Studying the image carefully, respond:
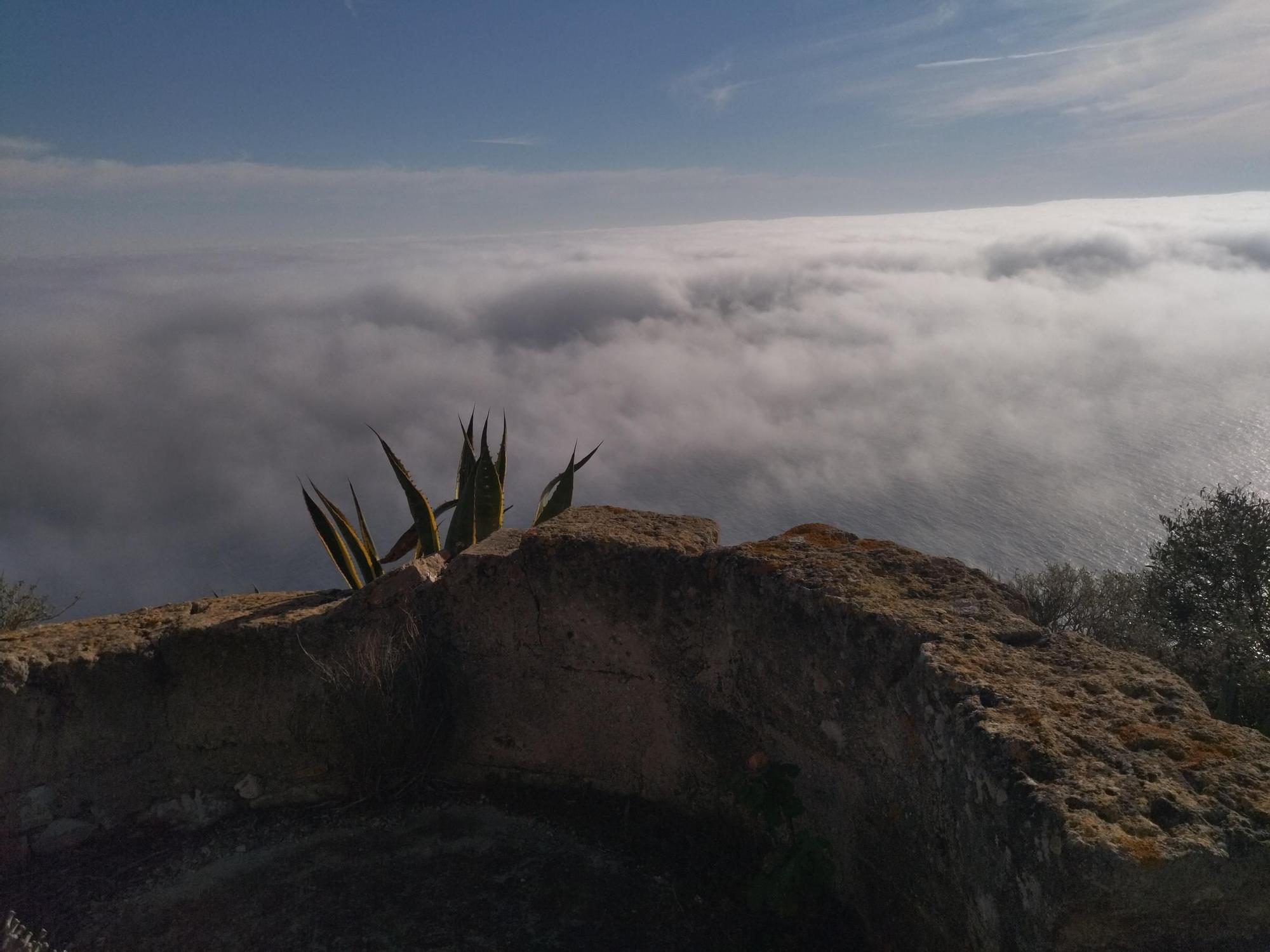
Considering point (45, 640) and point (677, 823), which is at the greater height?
point (45, 640)

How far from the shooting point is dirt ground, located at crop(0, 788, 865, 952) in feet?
10.4

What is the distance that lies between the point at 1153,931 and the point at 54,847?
158 inches

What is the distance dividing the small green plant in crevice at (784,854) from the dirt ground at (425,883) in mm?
269

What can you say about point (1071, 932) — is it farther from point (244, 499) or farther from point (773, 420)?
point (773, 420)

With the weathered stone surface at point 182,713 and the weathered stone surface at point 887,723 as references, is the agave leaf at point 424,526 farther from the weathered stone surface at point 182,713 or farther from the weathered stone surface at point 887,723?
the weathered stone surface at point 182,713

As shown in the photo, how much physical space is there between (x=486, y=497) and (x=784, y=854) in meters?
3.18

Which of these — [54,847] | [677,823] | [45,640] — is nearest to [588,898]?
[677,823]

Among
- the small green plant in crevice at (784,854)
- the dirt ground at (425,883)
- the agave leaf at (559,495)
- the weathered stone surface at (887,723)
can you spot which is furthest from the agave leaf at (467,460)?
the small green plant in crevice at (784,854)

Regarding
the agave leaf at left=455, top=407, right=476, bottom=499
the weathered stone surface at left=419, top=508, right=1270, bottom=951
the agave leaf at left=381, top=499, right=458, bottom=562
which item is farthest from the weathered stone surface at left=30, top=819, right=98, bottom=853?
the agave leaf at left=455, top=407, right=476, bottom=499

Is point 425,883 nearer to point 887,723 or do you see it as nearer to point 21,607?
point 887,723

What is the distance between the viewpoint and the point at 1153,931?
194 centimetres

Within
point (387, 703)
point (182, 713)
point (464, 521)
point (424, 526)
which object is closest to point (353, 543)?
point (424, 526)

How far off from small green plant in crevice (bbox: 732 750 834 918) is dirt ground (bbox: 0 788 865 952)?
10.6 inches

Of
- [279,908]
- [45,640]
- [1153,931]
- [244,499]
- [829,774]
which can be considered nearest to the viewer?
[1153,931]
